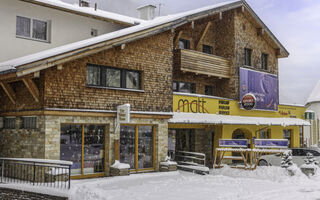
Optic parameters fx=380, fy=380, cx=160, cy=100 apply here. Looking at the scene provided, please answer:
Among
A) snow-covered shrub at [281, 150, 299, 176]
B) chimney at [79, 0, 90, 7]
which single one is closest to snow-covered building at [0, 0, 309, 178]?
snow-covered shrub at [281, 150, 299, 176]

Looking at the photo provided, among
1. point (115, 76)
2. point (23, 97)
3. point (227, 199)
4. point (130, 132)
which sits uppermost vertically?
point (115, 76)

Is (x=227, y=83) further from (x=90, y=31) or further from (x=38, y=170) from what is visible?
(x=38, y=170)

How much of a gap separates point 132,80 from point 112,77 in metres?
1.14

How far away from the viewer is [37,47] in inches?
744

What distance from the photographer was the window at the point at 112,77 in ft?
52.5

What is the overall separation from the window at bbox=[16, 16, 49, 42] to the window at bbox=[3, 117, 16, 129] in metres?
4.28

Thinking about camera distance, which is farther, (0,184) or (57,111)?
(57,111)

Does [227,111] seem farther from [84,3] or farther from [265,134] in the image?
[84,3]

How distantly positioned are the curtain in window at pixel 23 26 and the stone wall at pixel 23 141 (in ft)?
15.5

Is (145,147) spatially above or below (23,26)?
below

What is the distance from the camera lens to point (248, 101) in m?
23.2

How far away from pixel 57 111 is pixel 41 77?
142 centimetres

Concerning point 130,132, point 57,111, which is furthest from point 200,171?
point 57,111

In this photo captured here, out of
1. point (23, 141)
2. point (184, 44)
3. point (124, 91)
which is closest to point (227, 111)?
point (184, 44)
